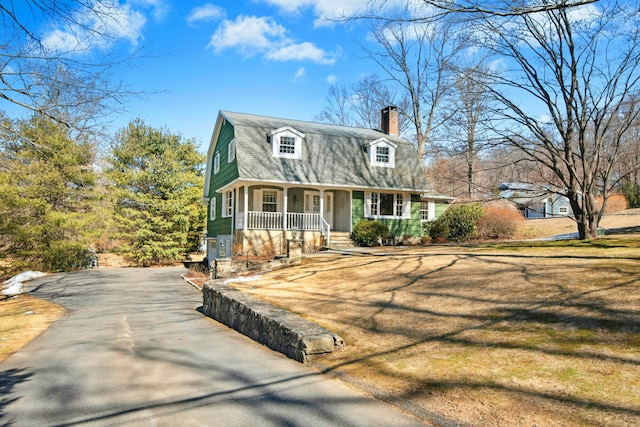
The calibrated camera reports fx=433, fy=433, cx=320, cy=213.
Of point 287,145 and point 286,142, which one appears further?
point 286,142

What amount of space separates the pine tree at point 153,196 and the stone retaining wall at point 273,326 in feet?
61.4

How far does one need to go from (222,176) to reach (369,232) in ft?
27.1

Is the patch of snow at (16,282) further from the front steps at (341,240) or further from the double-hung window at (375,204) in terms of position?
the double-hung window at (375,204)

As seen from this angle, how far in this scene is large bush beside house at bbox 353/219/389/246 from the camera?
64.2 feet

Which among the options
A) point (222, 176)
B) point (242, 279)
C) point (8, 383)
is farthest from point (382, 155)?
point (8, 383)

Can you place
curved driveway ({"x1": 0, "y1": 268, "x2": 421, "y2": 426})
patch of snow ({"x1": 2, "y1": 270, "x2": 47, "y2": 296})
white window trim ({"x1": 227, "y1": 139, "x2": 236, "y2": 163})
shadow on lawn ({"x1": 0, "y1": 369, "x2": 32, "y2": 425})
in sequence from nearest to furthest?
curved driveway ({"x1": 0, "y1": 268, "x2": 421, "y2": 426}), shadow on lawn ({"x1": 0, "y1": 369, "x2": 32, "y2": 425}), patch of snow ({"x1": 2, "y1": 270, "x2": 47, "y2": 296}), white window trim ({"x1": 227, "y1": 139, "x2": 236, "y2": 163})

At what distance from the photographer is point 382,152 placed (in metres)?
22.4

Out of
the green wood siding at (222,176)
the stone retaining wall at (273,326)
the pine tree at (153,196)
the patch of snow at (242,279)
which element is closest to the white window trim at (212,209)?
the green wood siding at (222,176)

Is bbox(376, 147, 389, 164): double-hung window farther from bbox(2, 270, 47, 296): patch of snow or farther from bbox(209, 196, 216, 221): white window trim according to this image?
bbox(2, 270, 47, 296): patch of snow

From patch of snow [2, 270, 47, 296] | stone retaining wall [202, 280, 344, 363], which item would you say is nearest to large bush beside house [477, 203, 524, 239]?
stone retaining wall [202, 280, 344, 363]

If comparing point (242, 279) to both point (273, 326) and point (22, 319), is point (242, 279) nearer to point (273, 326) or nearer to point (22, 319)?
point (22, 319)

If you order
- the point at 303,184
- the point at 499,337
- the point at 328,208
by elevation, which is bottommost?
the point at 499,337

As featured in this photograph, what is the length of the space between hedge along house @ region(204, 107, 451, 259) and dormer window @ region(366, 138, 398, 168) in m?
0.05

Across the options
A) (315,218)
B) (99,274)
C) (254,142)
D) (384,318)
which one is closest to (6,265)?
(99,274)
